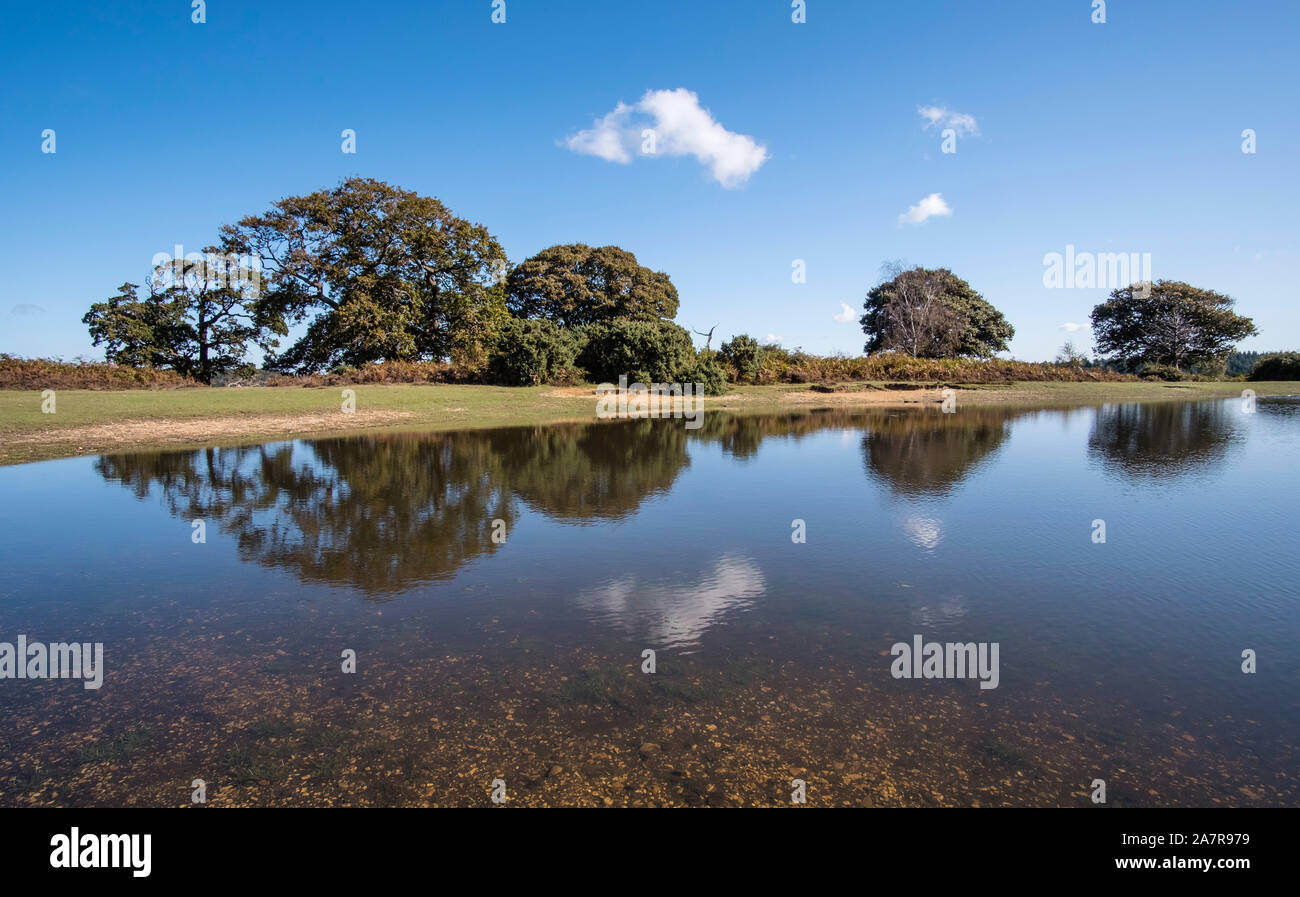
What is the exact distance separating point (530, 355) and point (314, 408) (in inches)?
599

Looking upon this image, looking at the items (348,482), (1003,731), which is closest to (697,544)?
(1003,731)

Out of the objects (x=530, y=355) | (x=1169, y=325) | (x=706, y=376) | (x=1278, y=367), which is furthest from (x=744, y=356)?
(x=1278, y=367)

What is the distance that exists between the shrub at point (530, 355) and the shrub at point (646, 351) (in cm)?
283

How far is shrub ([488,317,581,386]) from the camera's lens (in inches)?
1639

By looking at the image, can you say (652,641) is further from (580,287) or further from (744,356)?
(580,287)

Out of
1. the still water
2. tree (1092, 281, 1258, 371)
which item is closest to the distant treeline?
tree (1092, 281, 1258, 371)

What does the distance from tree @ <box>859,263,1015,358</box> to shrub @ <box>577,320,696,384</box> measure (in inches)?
1175

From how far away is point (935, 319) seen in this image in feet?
205

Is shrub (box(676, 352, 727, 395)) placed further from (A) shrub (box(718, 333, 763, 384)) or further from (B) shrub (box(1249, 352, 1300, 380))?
(B) shrub (box(1249, 352, 1300, 380))

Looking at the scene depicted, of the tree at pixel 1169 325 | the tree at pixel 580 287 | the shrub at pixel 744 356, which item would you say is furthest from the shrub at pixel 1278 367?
the tree at pixel 580 287
